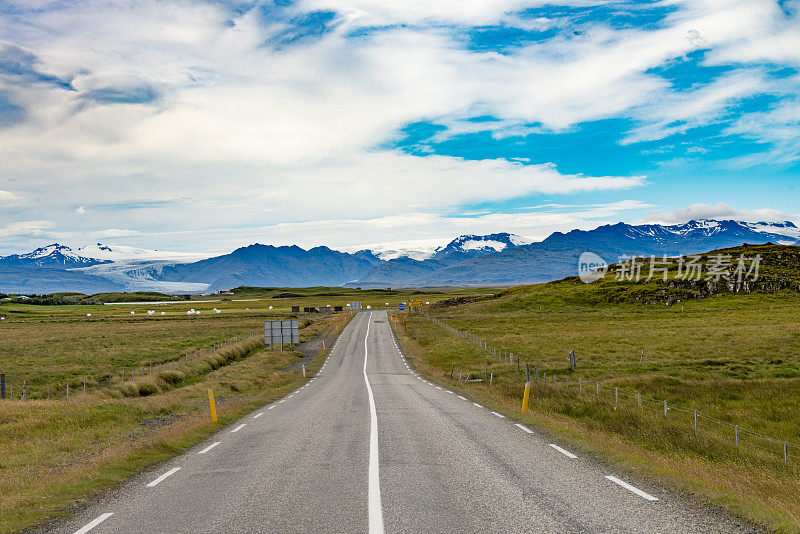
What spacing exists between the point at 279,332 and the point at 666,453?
167 ft

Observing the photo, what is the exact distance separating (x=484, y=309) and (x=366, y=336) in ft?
143

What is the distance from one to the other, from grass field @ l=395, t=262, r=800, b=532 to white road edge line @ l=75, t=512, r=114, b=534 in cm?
1025

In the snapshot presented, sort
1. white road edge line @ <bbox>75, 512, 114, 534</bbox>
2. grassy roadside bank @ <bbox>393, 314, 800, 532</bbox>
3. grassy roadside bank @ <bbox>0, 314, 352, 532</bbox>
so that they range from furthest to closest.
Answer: grassy roadside bank @ <bbox>0, 314, 352, 532</bbox>
grassy roadside bank @ <bbox>393, 314, 800, 532</bbox>
white road edge line @ <bbox>75, 512, 114, 534</bbox>

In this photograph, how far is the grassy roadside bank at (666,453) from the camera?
918 cm

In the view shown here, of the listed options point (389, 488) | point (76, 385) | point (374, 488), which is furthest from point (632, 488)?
point (76, 385)

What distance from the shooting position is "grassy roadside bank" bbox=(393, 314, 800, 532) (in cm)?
→ 918

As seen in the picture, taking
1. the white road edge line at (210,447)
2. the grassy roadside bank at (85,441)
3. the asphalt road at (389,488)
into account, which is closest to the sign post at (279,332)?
the grassy roadside bank at (85,441)

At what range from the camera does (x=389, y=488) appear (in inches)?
409

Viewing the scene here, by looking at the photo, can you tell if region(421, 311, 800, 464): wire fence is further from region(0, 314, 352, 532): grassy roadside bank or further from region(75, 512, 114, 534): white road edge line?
region(0, 314, 352, 532): grassy roadside bank

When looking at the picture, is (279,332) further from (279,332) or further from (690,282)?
(690,282)

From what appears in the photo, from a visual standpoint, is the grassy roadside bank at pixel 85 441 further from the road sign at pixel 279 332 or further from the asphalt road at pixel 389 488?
the road sign at pixel 279 332

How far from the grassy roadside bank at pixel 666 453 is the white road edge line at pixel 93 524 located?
1014cm

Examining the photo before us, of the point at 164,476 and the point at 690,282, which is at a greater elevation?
the point at 690,282

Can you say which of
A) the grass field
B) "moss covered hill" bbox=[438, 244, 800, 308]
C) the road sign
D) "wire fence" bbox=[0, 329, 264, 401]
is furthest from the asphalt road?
"moss covered hill" bbox=[438, 244, 800, 308]
